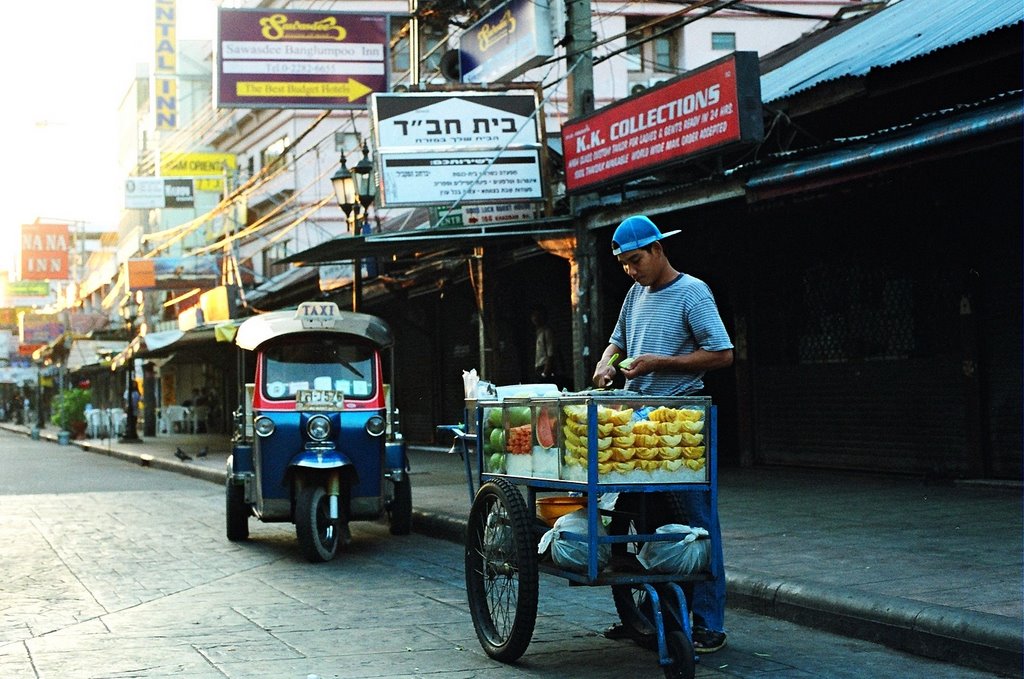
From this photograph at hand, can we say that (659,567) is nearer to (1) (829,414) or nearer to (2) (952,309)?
(2) (952,309)

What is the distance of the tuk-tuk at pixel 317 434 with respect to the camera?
1076 cm

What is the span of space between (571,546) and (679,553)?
473mm

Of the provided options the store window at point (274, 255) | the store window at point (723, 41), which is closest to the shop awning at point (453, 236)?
the store window at point (723, 41)

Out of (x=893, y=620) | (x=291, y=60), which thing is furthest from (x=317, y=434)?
(x=291, y=60)

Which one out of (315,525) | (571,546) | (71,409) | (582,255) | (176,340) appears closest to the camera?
(571,546)

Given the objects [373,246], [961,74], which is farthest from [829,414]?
[373,246]

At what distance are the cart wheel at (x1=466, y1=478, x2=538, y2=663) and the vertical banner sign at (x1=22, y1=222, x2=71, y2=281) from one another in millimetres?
59982

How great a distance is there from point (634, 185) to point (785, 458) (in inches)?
151

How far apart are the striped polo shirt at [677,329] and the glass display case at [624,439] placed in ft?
1.25

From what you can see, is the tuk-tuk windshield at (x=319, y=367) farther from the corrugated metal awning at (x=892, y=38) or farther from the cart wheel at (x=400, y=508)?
the corrugated metal awning at (x=892, y=38)

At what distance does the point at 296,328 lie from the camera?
11562 millimetres

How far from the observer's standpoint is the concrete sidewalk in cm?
639

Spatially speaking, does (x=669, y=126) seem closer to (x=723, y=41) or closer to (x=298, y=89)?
(x=298, y=89)

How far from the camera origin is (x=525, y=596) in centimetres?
592
